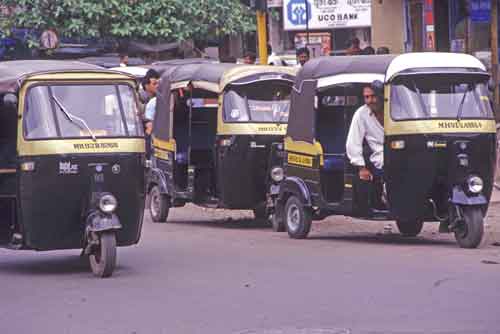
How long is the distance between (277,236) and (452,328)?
26.4ft

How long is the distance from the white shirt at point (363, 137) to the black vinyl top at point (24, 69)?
3.47 meters

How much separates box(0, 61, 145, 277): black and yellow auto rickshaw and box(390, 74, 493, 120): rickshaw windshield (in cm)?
322

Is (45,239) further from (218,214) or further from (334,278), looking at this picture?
(218,214)

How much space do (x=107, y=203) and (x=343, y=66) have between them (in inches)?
170

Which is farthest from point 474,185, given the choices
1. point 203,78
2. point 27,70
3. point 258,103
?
point 203,78

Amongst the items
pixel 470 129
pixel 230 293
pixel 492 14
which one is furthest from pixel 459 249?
pixel 492 14

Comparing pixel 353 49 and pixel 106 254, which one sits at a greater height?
pixel 353 49

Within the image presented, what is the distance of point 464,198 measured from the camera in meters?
14.7

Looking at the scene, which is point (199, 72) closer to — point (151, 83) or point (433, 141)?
point (151, 83)

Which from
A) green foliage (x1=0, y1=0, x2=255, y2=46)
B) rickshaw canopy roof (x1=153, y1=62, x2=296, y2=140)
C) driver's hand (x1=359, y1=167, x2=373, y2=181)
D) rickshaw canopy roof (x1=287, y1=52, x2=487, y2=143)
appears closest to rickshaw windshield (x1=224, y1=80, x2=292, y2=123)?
rickshaw canopy roof (x1=153, y1=62, x2=296, y2=140)

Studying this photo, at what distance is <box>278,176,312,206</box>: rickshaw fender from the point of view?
1659 centimetres

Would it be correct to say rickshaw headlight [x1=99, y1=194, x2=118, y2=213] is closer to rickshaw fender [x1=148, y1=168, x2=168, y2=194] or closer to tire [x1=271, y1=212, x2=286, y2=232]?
tire [x1=271, y1=212, x2=286, y2=232]

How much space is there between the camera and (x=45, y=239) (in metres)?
13.1

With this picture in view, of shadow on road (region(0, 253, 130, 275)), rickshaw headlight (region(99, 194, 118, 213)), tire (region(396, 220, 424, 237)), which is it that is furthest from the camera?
tire (region(396, 220, 424, 237))
